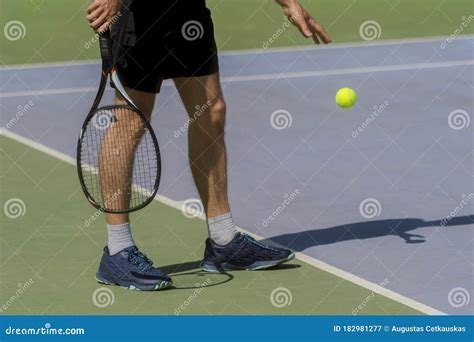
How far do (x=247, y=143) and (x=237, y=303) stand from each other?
3.12m

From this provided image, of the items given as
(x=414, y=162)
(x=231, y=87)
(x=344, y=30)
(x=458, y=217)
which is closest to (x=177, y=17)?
(x=458, y=217)

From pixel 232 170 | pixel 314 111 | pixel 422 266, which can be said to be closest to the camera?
pixel 422 266

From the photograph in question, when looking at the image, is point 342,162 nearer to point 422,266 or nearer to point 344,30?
point 422,266

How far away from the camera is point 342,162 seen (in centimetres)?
871

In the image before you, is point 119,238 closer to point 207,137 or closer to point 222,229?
point 222,229
